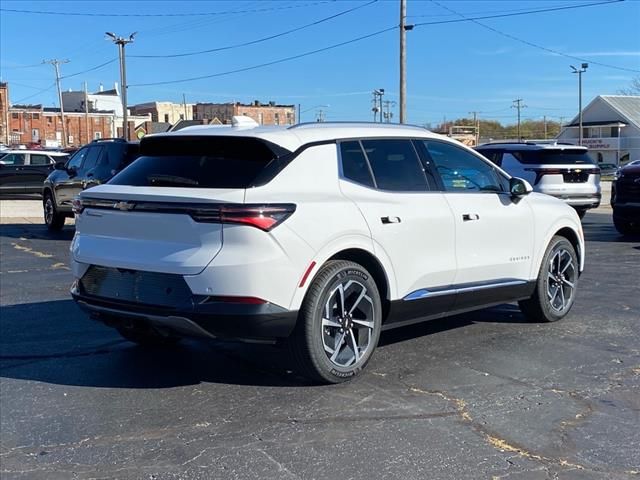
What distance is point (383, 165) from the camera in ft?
18.1

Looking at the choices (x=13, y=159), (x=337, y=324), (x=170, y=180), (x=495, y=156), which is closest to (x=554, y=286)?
(x=337, y=324)

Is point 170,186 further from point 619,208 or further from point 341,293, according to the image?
point 619,208

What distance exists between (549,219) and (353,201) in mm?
2463

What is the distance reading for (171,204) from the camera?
4.67 metres

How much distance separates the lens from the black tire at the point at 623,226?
47.1 ft

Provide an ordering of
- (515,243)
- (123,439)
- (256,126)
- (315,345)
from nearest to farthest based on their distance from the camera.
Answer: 1. (123,439)
2. (315,345)
3. (256,126)
4. (515,243)

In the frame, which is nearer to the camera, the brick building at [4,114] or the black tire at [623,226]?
the black tire at [623,226]

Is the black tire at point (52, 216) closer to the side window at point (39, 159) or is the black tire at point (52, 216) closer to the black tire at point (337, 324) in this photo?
the side window at point (39, 159)

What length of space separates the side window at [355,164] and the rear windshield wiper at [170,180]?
41.9 inches

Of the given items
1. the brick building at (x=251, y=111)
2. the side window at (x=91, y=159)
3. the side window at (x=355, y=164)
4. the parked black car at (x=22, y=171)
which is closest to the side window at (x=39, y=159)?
the parked black car at (x=22, y=171)

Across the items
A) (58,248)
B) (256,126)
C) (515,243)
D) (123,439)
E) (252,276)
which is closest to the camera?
(123,439)

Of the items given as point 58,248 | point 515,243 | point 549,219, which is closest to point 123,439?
point 515,243

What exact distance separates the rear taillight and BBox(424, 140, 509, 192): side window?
1.86 metres

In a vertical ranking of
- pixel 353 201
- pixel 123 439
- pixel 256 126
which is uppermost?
pixel 256 126
